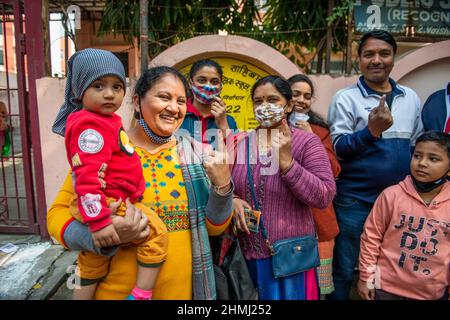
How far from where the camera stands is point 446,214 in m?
1.98

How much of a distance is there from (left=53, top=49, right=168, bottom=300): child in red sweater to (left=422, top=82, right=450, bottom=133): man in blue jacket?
6.53ft

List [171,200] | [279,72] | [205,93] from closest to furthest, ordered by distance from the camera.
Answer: [171,200] < [205,93] < [279,72]

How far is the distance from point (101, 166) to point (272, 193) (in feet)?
2.72

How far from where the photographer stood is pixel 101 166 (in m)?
1.34

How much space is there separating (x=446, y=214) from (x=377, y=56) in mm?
1044

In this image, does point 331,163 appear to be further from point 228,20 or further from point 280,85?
point 228,20

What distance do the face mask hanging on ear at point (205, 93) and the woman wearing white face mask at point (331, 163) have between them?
594 millimetres

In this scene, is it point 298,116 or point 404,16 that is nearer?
point 298,116

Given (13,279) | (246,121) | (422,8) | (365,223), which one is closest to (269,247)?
(365,223)

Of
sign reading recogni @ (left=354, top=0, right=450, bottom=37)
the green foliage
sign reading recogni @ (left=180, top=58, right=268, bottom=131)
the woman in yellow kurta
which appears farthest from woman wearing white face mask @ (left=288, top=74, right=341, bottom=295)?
the green foliage

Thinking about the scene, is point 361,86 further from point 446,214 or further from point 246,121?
point 246,121

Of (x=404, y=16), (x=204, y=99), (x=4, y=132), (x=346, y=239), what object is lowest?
(x=346, y=239)

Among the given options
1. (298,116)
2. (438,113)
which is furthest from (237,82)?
(438,113)

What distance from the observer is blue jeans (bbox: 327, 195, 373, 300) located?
242cm
